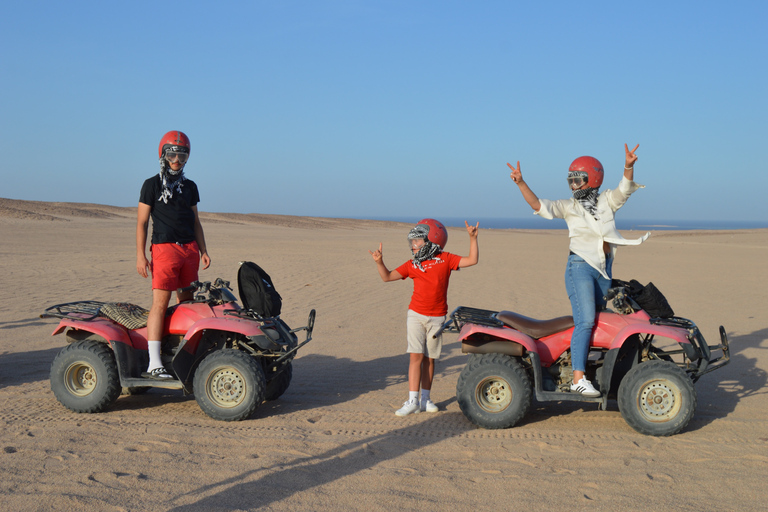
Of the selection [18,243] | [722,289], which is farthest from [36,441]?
[18,243]

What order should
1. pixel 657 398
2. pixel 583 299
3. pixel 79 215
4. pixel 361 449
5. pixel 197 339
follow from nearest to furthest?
pixel 361 449
pixel 657 398
pixel 583 299
pixel 197 339
pixel 79 215

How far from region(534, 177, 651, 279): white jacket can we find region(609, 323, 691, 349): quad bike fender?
493 mm

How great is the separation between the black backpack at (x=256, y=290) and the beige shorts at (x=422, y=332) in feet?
4.31

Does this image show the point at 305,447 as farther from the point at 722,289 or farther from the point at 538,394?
the point at 722,289

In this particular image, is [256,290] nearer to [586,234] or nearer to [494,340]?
[494,340]

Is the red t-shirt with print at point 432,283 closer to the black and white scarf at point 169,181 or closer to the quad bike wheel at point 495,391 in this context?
the quad bike wheel at point 495,391

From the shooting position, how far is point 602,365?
5559mm

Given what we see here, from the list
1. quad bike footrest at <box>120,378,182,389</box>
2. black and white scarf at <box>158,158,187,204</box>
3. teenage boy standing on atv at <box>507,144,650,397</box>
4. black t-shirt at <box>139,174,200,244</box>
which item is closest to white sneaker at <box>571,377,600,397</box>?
teenage boy standing on atv at <box>507,144,650,397</box>

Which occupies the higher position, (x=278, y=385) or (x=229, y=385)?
(x=229, y=385)

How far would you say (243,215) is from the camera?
67.8m

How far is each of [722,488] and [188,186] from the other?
513 centimetres

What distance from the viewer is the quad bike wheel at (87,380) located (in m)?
5.77

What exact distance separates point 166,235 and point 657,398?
4574 millimetres

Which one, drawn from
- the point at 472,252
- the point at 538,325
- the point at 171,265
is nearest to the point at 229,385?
the point at 171,265
